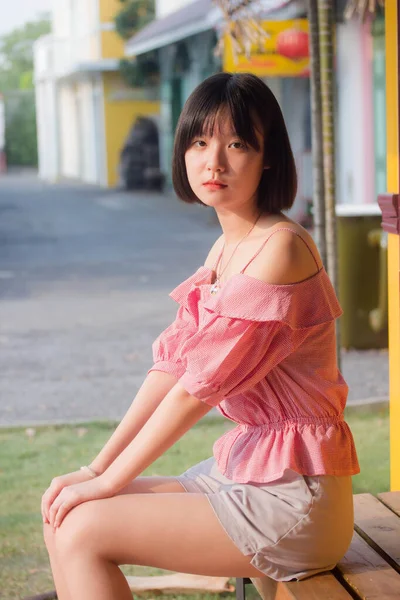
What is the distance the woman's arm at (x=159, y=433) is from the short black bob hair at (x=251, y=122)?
0.49 m

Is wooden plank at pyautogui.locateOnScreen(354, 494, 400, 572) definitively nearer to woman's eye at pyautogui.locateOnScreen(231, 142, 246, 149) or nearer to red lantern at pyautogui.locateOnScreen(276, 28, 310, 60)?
woman's eye at pyautogui.locateOnScreen(231, 142, 246, 149)

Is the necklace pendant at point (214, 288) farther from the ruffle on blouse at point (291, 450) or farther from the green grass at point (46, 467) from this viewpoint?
the green grass at point (46, 467)

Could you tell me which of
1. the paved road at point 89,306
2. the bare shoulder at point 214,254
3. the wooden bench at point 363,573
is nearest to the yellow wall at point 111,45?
the paved road at point 89,306

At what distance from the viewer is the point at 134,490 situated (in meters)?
2.47

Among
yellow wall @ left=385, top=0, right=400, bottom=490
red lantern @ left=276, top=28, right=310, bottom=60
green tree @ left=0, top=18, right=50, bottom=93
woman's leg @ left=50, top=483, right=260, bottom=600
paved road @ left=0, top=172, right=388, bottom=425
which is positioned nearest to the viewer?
woman's leg @ left=50, top=483, right=260, bottom=600

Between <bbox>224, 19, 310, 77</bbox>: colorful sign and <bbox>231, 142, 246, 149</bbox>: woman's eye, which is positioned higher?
<bbox>224, 19, 310, 77</bbox>: colorful sign

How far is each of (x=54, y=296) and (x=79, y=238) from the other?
6.46 metres

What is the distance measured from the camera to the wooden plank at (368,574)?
2266mm

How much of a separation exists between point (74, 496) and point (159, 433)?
0.76 ft

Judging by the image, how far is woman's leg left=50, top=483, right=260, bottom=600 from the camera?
2.21 meters

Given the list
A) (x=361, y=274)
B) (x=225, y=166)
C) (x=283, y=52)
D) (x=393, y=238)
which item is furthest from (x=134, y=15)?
(x=225, y=166)

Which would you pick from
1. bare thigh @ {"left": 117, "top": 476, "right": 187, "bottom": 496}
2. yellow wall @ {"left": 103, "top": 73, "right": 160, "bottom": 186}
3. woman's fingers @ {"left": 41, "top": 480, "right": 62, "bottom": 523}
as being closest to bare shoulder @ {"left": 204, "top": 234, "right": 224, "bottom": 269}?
bare thigh @ {"left": 117, "top": 476, "right": 187, "bottom": 496}

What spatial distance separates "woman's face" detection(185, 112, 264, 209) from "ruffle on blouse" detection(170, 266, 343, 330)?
207 mm

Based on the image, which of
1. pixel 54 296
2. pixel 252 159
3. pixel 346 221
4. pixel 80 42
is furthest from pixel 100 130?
pixel 252 159
